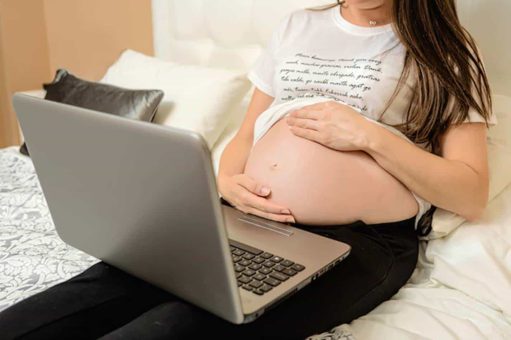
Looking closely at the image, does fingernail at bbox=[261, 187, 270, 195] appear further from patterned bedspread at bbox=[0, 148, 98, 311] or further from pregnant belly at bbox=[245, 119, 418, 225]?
patterned bedspread at bbox=[0, 148, 98, 311]

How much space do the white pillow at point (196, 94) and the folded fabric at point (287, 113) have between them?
1.35 ft

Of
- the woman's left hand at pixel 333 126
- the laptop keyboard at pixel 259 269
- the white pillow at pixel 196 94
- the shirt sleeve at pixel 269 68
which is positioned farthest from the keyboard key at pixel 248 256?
the white pillow at pixel 196 94

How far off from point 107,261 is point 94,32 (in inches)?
74.8

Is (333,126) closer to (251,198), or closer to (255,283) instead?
(251,198)

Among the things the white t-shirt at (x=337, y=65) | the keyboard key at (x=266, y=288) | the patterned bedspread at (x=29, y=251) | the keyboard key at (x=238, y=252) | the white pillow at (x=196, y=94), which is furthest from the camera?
the white pillow at (x=196, y=94)

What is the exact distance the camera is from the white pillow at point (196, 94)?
168cm

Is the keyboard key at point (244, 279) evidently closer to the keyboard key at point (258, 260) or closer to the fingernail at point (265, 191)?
the keyboard key at point (258, 260)

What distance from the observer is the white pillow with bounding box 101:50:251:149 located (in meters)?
1.68

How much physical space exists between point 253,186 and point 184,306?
360mm

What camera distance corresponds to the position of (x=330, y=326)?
885 mm

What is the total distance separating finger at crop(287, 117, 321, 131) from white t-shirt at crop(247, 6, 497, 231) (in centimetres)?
12

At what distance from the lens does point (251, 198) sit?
1.06 meters

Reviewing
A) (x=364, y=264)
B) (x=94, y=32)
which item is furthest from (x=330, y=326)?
(x=94, y=32)

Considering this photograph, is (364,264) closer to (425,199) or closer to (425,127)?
(425,199)
